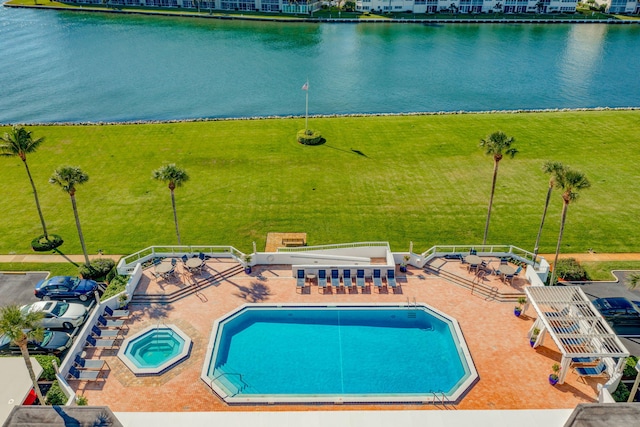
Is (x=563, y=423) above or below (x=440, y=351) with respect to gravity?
above

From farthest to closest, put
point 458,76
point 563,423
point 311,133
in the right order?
point 458,76
point 311,133
point 563,423

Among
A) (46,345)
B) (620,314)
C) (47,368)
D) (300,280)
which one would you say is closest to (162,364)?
(47,368)

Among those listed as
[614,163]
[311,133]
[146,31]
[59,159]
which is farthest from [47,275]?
[146,31]

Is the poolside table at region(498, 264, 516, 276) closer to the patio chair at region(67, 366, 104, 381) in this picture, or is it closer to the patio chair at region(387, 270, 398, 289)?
the patio chair at region(387, 270, 398, 289)

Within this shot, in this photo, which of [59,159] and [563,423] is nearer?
[563,423]

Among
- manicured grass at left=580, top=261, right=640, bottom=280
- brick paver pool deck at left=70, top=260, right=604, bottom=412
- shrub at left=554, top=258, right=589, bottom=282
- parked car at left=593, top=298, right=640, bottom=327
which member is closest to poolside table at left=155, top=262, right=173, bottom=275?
brick paver pool deck at left=70, top=260, right=604, bottom=412

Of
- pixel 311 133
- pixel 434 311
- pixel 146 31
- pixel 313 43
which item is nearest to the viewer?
pixel 434 311

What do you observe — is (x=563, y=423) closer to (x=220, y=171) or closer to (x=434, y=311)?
(x=434, y=311)

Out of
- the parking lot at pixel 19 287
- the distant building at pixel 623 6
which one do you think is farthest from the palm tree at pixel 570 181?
the distant building at pixel 623 6
